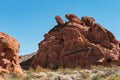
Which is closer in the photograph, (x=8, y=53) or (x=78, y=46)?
(x=8, y=53)

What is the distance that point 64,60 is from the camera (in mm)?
50906

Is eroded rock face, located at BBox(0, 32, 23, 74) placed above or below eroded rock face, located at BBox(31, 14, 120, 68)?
below

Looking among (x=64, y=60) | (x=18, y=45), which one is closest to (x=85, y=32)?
(x=64, y=60)

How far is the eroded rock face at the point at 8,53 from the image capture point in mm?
29812

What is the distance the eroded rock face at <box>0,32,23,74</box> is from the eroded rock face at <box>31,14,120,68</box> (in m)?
18.7

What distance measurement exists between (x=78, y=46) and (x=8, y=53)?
2039 cm

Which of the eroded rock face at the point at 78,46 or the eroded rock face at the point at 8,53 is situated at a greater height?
the eroded rock face at the point at 78,46

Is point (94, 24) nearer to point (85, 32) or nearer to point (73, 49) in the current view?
point (85, 32)

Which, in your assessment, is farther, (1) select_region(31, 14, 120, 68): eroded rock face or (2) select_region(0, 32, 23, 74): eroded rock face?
(1) select_region(31, 14, 120, 68): eroded rock face

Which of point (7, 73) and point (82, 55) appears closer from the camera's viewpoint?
point (7, 73)

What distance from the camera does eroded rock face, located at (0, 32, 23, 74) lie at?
29.8m

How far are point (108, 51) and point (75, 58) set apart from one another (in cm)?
460

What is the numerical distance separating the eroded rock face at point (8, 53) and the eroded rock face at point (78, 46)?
18.7 m

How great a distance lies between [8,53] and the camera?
30562 mm
